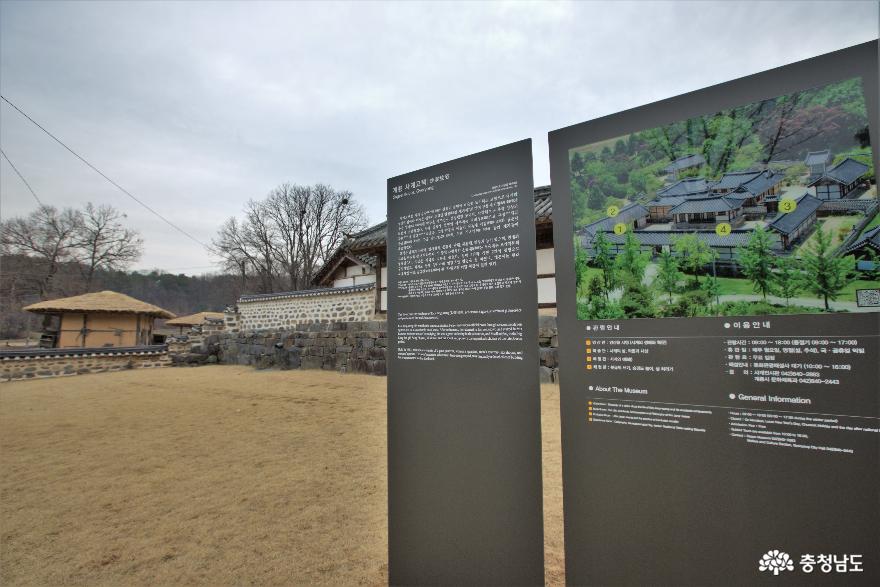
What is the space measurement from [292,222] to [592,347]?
25.2m

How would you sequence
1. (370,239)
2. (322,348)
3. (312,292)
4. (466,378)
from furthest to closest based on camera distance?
(312,292)
(370,239)
(322,348)
(466,378)

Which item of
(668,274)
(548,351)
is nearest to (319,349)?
(548,351)

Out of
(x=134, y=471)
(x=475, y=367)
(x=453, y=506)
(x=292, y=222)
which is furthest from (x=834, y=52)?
(x=292, y=222)

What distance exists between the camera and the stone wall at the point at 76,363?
11.2 m

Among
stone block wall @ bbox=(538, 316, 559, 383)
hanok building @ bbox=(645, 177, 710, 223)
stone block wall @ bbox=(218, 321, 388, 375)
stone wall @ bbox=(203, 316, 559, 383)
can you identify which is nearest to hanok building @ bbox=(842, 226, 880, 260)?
hanok building @ bbox=(645, 177, 710, 223)

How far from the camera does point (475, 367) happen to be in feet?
7.52

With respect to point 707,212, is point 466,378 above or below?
below

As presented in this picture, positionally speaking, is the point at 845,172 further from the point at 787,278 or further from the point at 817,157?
the point at 787,278

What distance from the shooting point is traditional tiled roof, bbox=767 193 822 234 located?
151 centimetres

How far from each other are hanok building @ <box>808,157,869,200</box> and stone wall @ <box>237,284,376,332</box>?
10807mm

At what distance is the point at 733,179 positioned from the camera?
1654 mm

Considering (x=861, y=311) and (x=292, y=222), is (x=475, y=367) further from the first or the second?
(x=292, y=222)

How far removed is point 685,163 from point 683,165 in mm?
11

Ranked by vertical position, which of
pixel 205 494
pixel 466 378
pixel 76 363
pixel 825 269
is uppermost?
pixel 825 269
